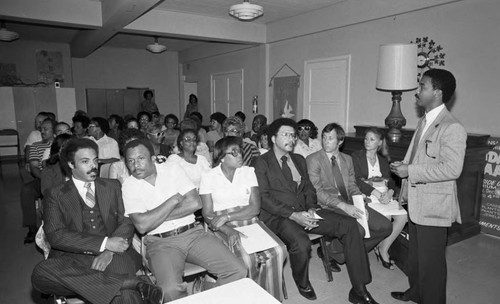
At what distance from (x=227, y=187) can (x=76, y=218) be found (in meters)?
1.04

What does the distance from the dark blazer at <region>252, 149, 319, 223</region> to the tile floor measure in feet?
2.15

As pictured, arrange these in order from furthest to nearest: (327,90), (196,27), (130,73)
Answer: (130,73), (196,27), (327,90)

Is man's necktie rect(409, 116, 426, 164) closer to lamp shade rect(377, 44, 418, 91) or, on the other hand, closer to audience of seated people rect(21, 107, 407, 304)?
audience of seated people rect(21, 107, 407, 304)

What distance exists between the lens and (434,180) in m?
2.08

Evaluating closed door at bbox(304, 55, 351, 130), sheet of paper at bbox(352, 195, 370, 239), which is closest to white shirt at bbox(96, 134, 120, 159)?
sheet of paper at bbox(352, 195, 370, 239)

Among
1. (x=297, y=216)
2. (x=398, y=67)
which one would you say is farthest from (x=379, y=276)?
(x=398, y=67)

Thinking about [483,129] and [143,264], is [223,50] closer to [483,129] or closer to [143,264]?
[483,129]

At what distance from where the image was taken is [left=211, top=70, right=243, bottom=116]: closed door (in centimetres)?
869

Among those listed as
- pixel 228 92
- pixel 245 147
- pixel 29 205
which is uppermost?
pixel 228 92

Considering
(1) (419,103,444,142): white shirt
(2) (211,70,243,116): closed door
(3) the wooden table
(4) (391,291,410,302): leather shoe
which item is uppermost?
(2) (211,70,243,116): closed door

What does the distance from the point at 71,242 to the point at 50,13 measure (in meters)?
5.16

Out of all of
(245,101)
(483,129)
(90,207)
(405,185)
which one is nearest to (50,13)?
(245,101)

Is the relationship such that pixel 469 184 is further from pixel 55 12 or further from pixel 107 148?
pixel 55 12

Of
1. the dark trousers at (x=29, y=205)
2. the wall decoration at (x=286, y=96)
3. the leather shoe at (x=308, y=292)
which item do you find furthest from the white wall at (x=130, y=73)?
the leather shoe at (x=308, y=292)
